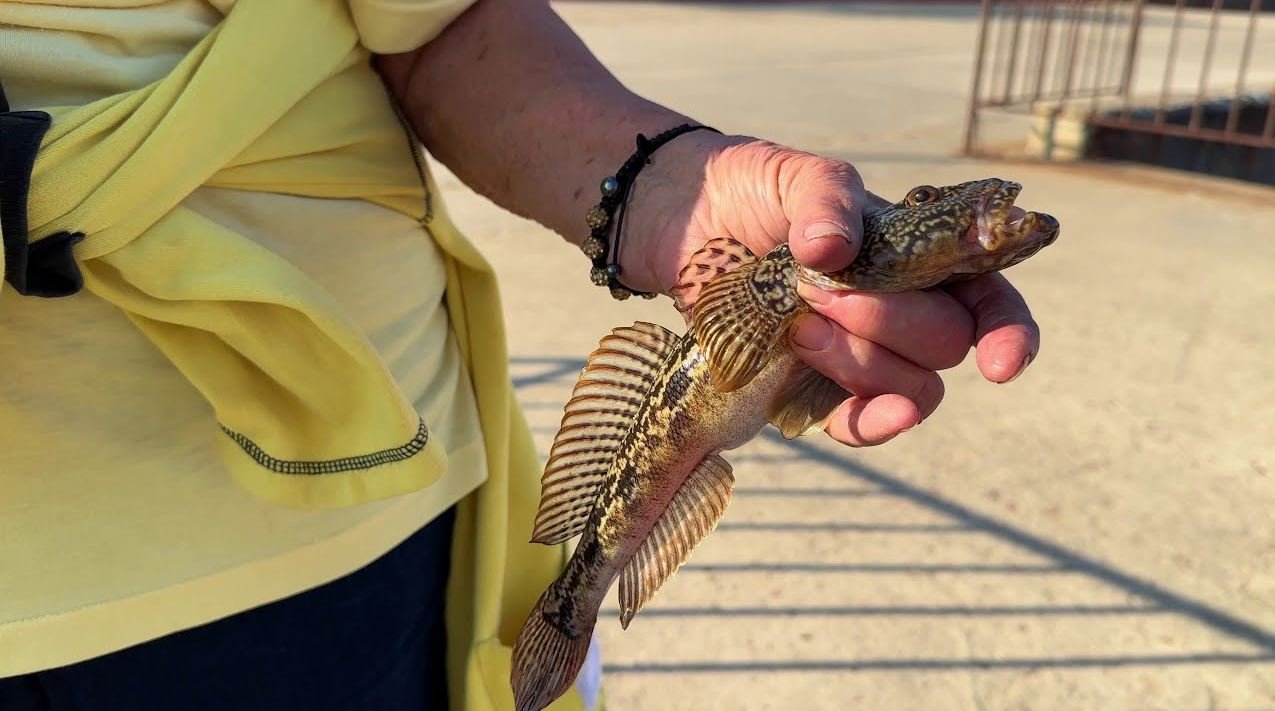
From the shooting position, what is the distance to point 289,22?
1272mm

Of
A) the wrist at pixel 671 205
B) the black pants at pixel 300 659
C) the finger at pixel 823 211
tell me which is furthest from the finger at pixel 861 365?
the black pants at pixel 300 659

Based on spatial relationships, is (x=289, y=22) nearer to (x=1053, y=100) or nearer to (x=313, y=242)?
(x=313, y=242)

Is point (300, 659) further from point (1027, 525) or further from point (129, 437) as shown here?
point (1027, 525)

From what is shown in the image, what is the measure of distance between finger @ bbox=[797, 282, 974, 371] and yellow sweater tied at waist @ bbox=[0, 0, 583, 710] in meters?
0.54

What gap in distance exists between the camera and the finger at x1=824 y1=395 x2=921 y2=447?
1169 mm

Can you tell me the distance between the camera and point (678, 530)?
1.48 metres

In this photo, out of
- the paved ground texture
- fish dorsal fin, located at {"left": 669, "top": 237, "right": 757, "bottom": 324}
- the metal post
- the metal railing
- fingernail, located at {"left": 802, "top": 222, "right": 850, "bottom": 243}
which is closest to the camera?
fingernail, located at {"left": 802, "top": 222, "right": 850, "bottom": 243}

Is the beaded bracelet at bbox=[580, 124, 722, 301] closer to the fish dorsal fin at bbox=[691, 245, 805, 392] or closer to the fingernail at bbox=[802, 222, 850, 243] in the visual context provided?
the fish dorsal fin at bbox=[691, 245, 805, 392]

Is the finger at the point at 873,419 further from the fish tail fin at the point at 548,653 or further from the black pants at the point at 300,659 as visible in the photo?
the black pants at the point at 300,659

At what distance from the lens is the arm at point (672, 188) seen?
1.17m

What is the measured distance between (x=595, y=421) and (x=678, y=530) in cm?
18

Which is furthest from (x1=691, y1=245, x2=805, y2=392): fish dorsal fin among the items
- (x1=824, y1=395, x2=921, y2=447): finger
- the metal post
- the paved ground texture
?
the metal post

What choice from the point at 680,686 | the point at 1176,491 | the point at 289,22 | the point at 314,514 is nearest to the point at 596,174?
→ the point at 289,22

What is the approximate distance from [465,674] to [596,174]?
75 cm
